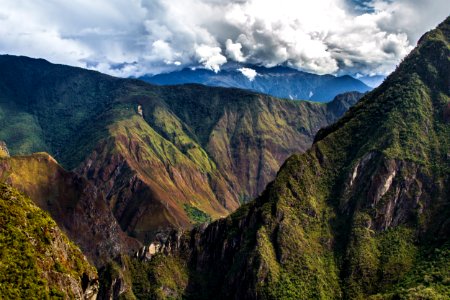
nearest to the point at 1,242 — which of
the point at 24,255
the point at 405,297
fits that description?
the point at 24,255

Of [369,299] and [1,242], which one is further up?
[1,242]

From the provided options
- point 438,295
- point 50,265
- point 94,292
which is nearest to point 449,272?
point 438,295

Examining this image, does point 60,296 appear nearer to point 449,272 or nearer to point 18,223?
point 18,223

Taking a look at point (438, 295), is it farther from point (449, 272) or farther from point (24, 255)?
point (24, 255)

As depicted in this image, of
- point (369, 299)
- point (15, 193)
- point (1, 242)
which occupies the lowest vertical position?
point (369, 299)

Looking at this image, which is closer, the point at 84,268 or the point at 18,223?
the point at 18,223

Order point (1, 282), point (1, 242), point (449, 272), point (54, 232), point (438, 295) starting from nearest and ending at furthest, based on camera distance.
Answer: point (1, 282)
point (1, 242)
point (54, 232)
point (438, 295)
point (449, 272)

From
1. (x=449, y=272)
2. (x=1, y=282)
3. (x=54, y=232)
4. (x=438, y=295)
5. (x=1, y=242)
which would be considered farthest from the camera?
(x=449, y=272)
